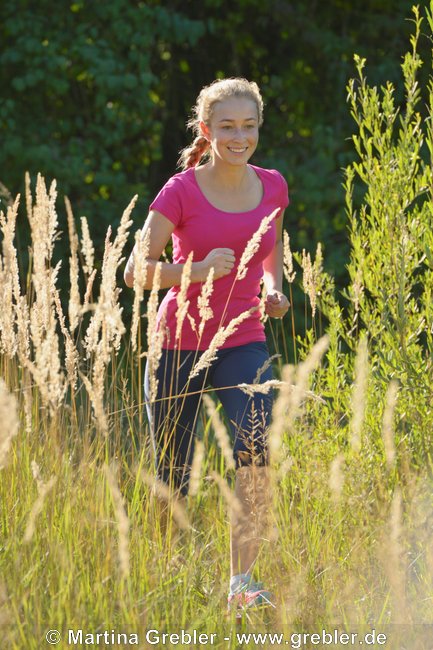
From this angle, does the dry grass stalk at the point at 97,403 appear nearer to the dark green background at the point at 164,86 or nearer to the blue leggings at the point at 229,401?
the blue leggings at the point at 229,401

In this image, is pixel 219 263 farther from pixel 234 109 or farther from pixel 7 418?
pixel 7 418

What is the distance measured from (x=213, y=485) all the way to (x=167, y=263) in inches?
43.4

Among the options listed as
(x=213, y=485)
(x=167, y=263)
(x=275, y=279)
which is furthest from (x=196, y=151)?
(x=213, y=485)

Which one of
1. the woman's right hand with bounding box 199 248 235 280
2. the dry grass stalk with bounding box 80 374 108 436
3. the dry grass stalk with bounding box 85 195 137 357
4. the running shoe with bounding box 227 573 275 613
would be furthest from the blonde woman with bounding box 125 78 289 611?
the dry grass stalk with bounding box 80 374 108 436

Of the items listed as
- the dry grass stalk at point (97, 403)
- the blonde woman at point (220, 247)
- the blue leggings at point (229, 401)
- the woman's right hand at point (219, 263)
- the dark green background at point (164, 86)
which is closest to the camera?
the dry grass stalk at point (97, 403)

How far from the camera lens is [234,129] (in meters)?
3.45

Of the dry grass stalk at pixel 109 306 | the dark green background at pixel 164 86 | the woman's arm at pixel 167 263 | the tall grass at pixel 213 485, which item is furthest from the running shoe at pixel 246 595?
the dark green background at pixel 164 86

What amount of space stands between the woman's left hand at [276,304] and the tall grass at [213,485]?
0.12 m

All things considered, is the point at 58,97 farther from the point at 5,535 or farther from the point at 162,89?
the point at 5,535

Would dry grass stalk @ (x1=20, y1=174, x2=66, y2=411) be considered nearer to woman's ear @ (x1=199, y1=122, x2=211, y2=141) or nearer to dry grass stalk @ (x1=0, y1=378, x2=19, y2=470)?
dry grass stalk @ (x1=0, y1=378, x2=19, y2=470)

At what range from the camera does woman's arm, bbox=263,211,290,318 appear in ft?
11.4

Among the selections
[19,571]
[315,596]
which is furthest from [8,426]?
[315,596]

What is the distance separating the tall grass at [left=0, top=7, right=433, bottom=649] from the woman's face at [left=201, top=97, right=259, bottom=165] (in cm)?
40

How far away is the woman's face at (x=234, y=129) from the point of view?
11.2ft
